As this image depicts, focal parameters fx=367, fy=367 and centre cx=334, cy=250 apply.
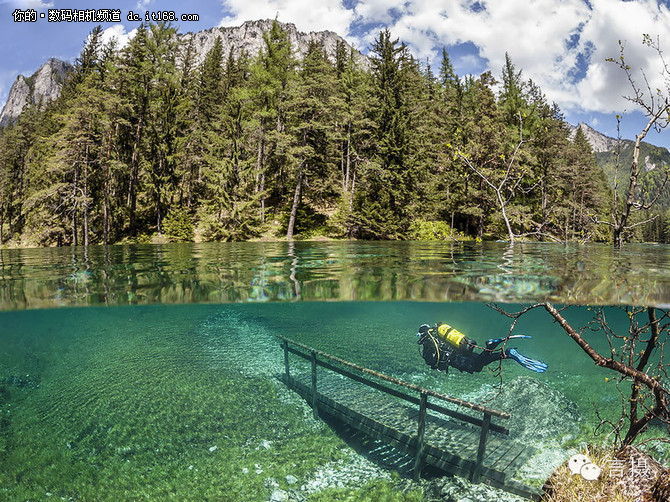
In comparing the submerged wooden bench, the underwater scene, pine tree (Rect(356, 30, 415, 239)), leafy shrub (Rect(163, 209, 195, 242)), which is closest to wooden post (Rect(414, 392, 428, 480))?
the submerged wooden bench

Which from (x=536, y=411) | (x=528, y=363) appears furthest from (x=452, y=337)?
(x=536, y=411)

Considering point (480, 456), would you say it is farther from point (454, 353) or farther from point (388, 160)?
point (388, 160)

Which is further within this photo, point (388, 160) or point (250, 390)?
point (388, 160)

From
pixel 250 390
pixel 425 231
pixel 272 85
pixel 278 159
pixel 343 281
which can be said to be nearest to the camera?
Answer: pixel 343 281

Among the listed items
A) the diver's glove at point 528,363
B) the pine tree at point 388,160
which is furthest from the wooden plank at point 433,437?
the pine tree at point 388,160

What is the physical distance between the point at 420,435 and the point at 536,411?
20.0 ft

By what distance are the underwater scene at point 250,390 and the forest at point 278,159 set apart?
13.6 metres

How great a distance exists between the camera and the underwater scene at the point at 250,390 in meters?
7.41

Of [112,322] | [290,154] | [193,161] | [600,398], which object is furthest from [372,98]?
[112,322]

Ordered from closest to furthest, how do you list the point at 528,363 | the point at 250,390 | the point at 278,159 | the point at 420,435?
1. the point at 420,435
2. the point at 528,363
3. the point at 250,390
4. the point at 278,159

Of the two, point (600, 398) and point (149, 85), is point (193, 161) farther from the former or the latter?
point (600, 398)

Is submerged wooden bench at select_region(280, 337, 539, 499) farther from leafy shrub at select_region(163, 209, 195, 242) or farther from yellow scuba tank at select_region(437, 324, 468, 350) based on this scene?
leafy shrub at select_region(163, 209, 195, 242)

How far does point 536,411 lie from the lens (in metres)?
12.2

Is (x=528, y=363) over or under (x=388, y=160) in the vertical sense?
under
